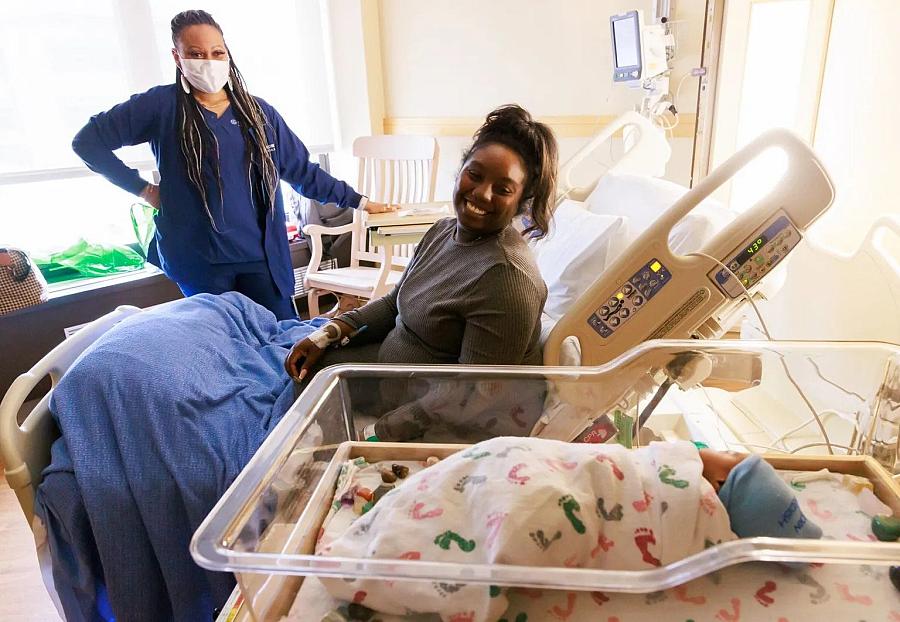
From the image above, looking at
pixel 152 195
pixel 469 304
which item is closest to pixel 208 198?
pixel 152 195

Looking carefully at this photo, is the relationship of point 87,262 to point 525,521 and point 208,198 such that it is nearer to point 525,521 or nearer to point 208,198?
point 208,198

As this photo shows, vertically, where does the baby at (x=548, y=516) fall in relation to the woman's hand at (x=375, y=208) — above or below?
below

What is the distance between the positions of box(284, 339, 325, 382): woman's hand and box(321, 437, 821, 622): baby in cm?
80

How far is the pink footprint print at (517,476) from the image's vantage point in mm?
730

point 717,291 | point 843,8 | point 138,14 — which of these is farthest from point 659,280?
point 138,14

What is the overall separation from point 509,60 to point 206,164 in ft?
6.34

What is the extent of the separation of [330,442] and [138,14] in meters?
2.82

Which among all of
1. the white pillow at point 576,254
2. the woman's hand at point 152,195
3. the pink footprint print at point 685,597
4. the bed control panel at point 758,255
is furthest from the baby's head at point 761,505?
the woman's hand at point 152,195

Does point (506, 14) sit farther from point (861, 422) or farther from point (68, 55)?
point (861, 422)

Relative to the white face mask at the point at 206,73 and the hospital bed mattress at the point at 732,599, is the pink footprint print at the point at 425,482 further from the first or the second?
the white face mask at the point at 206,73

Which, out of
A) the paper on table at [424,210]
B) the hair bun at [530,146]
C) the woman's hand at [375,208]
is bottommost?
the paper on table at [424,210]

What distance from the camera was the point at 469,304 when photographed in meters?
1.28

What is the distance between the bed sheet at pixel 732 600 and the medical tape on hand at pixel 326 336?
83 cm

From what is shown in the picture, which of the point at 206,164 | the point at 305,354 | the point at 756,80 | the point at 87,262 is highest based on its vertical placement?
the point at 756,80
